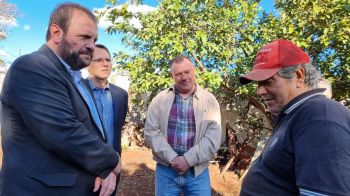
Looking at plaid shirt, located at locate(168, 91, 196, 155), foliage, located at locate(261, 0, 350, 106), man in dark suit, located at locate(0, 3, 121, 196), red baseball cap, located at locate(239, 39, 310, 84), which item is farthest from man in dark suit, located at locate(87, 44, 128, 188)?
foliage, located at locate(261, 0, 350, 106)

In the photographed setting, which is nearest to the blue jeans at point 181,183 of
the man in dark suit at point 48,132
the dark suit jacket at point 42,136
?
the man in dark suit at point 48,132

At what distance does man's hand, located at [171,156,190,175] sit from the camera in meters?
3.26

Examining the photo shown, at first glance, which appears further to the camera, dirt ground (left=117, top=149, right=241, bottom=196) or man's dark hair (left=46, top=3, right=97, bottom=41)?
dirt ground (left=117, top=149, right=241, bottom=196)

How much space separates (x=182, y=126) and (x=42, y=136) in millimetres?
1811

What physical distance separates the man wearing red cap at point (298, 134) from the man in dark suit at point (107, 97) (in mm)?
1643

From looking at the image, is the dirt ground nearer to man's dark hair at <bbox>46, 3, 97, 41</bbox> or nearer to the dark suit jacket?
the dark suit jacket

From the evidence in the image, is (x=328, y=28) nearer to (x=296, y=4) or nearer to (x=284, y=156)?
(x=296, y=4)

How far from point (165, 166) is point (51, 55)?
1.82 meters

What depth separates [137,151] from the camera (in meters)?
9.45

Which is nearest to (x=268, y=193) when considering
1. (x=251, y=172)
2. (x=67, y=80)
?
(x=251, y=172)

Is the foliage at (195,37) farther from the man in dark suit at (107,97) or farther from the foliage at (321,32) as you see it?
the man in dark suit at (107,97)

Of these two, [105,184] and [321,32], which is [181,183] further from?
[321,32]

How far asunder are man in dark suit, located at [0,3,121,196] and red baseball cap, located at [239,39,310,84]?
101cm

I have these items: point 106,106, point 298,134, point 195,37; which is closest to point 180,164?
point 106,106
